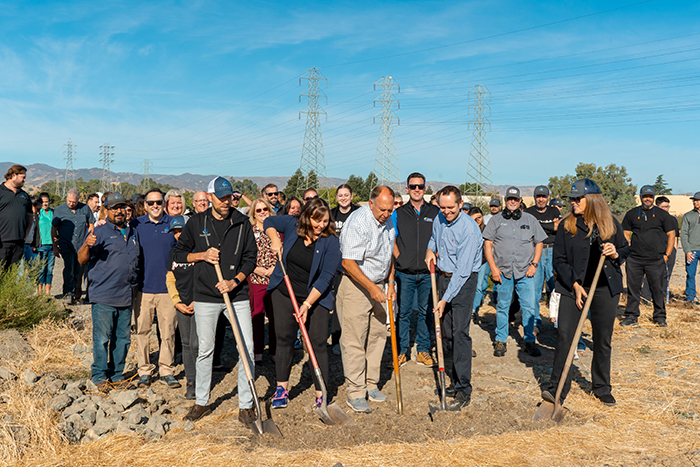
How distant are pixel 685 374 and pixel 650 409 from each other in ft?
5.56

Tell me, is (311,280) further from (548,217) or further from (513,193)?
(548,217)

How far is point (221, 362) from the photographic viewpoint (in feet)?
22.4

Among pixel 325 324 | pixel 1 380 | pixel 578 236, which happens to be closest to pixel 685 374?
pixel 578 236

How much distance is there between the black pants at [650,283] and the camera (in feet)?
31.1

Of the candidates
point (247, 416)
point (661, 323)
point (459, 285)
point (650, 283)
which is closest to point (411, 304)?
point (459, 285)

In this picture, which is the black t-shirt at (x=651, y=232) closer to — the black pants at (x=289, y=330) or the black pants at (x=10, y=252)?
Result: the black pants at (x=289, y=330)

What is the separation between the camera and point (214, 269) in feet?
16.5

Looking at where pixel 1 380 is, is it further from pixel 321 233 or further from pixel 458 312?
pixel 458 312

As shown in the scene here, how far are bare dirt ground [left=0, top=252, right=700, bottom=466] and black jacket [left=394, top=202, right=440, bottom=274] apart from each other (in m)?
1.44

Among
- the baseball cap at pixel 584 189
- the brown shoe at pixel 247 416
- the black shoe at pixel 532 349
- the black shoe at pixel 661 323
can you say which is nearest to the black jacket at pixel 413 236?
the black shoe at pixel 532 349

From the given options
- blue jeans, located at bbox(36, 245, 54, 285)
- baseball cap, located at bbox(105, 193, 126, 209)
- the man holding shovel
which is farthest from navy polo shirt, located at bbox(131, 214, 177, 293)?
blue jeans, located at bbox(36, 245, 54, 285)

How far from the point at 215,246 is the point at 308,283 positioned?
1.05 m

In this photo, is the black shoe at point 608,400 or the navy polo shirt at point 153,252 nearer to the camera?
the black shoe at point 608,400

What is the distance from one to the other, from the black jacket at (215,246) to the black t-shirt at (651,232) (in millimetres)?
7883
